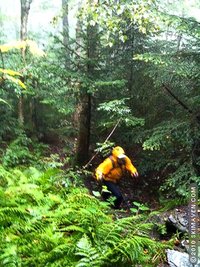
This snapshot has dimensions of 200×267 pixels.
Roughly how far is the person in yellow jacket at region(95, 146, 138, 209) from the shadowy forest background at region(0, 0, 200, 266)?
53 cm

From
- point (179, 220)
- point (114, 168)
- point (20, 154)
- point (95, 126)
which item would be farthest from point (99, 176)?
point (95, 126)

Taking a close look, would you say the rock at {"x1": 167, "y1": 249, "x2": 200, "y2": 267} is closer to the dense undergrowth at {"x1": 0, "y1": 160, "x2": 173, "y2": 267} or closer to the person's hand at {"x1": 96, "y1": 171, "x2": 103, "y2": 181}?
the dense undergrowth at {"x1": 0, "y1": 160, "x2": 173, "y2": 267}

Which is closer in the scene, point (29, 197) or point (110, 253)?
point (110, 253)

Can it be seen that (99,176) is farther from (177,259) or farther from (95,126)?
(95,126)

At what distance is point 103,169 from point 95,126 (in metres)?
4.26

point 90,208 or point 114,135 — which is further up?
point 90,208

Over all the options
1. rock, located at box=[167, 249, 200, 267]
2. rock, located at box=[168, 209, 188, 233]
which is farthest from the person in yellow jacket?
rock, located at box=[167, 249, 200, 267]

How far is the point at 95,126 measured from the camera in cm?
→ 1298

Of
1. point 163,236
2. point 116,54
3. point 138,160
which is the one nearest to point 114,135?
point 138,160

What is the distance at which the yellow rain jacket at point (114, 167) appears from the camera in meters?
8.78

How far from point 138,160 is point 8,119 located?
5887 millimetres

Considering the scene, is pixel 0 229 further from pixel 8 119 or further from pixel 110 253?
pixel 8 119

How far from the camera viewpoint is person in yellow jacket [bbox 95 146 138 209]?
878 cm

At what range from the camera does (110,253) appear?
396 centimetres
